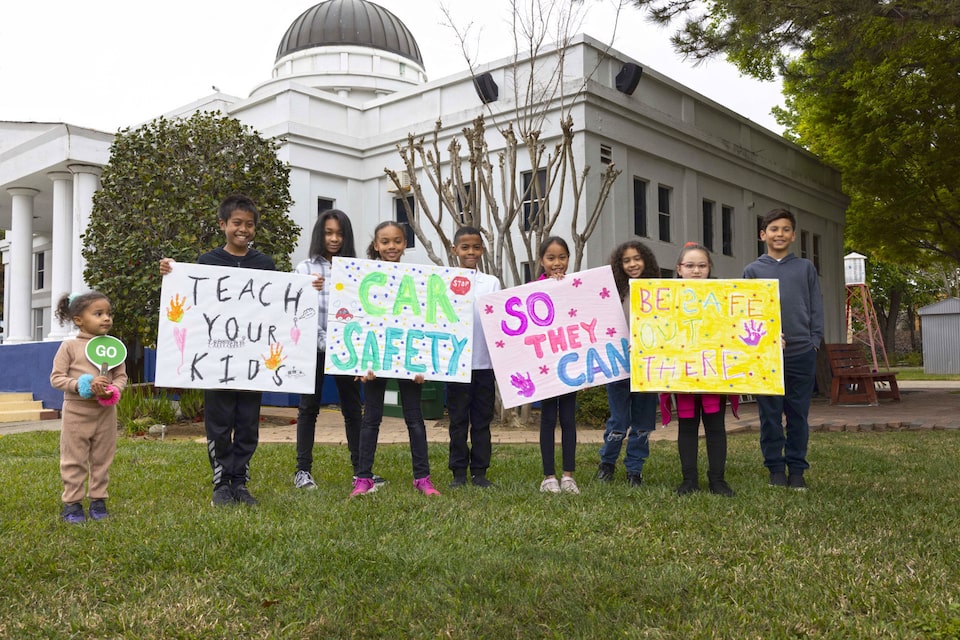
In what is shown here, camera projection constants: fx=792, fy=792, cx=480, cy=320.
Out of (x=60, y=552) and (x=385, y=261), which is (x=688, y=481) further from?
(x=60, y=552)

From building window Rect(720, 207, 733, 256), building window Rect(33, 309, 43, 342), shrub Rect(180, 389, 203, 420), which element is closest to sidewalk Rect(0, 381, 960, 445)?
shrub Rect(180, 389, 203, 420)

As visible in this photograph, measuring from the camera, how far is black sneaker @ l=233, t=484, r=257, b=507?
4.97m

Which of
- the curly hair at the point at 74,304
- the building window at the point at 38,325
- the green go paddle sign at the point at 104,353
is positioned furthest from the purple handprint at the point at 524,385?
the building window at the point at 38,325

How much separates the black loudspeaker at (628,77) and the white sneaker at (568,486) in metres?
11.7

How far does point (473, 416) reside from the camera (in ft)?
18.4

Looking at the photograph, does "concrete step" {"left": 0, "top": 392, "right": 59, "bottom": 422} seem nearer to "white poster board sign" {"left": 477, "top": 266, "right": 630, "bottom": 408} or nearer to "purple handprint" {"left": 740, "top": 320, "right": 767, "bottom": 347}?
"white poster board sign" {"left": 477, "top": 266, "right": 630, "bottom": 408}

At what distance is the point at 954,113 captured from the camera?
59.3 ft

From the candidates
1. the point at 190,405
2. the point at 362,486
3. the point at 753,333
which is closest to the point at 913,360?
the point at 190,405

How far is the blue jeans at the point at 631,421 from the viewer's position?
5.62m

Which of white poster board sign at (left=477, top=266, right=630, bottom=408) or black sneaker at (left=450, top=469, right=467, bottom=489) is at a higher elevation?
white poster board sign at (left=477, top=266, right=630, bottom=408)

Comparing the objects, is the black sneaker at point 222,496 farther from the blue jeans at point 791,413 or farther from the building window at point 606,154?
the building window at point 606,154

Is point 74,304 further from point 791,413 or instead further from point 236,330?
point 791,413

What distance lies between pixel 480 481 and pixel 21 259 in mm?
18211

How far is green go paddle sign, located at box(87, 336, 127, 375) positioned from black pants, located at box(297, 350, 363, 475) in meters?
1.29
